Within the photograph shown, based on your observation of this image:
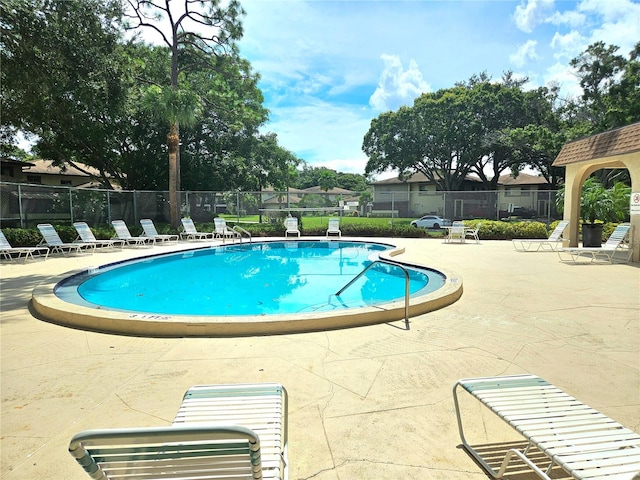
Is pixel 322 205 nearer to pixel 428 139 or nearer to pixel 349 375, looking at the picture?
pixel 349 375

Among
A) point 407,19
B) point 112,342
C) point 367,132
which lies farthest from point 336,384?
point 367,132

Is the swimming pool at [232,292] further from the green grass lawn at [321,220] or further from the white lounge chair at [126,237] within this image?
the green grass lawn at [321,220]

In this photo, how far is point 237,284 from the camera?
29.0 feet

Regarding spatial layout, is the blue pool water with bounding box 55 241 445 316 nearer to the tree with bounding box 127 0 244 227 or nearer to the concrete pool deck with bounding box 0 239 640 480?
the concrete pool deck with bounding box 0 239 640 480

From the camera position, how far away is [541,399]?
7.27 feet

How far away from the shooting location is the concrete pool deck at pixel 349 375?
2.31 metres

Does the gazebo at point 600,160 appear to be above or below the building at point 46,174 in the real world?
below

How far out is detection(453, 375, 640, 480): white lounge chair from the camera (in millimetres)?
1659

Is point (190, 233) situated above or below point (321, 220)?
below

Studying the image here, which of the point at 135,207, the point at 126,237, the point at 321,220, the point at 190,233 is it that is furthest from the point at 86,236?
the point at 321,220

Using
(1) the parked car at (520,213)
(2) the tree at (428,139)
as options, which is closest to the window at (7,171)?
(2) the tree at (428,139)

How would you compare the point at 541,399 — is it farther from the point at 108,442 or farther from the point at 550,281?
the point at 550,281

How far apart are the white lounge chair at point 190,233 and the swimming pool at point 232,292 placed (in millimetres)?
3539

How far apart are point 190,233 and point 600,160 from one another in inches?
586
